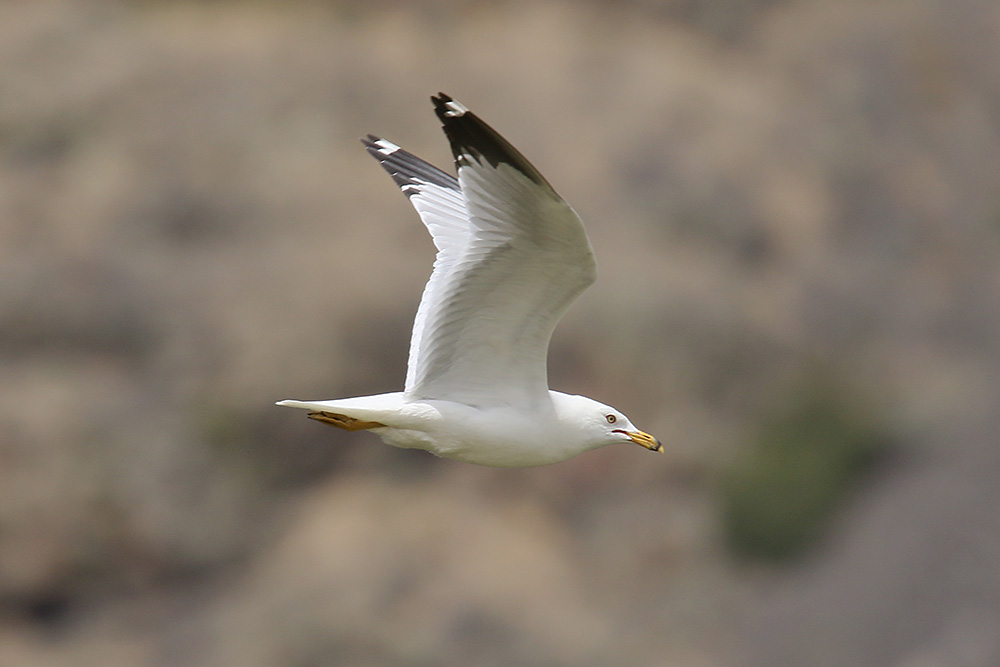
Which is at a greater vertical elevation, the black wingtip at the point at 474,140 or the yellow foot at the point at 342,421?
the black wingtip at the point at 474,140

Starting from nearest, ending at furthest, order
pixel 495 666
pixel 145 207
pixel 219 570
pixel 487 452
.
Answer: pixel 487 452 → pixel 495 666 → pixel 219 570 → pixel 145 207

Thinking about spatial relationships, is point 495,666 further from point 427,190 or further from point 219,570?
point 427,190

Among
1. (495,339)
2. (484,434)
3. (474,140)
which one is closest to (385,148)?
(495,339)

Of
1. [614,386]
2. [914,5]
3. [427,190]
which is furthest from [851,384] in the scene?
[427,190]

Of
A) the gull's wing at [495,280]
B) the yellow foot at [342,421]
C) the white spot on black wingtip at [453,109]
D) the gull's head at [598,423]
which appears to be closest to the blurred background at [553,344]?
the gull's head at [598,423]

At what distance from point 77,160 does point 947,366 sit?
14310mm

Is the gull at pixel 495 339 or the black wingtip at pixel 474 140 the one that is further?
the gull at pixel 495 339

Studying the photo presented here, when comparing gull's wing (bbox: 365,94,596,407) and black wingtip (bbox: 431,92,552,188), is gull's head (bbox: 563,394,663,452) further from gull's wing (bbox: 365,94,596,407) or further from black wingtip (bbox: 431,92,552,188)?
black wingtip (bbox: 431,92,552,188)

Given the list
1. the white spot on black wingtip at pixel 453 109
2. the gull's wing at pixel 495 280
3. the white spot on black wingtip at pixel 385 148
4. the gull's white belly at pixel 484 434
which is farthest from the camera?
the white spot on black wingtip at pixel 385 148

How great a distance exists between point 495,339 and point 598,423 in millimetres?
708

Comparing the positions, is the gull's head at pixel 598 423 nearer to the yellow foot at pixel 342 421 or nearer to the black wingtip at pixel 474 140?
the yellow foot at pixel 342 421

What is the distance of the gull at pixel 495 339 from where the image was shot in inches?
209

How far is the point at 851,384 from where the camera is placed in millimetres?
21609

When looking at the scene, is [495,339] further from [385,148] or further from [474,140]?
[385,148]
